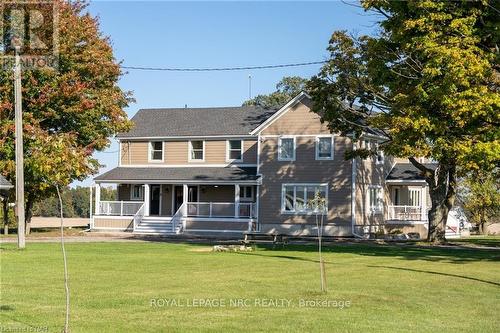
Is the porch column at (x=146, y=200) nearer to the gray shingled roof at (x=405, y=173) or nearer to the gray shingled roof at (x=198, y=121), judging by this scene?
the gray shingled roof at (x=198, y=121)

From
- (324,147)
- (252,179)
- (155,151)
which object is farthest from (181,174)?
(324,147)

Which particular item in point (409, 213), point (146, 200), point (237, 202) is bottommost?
point (409, 213)

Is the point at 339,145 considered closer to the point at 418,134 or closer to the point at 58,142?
the point at 418,134

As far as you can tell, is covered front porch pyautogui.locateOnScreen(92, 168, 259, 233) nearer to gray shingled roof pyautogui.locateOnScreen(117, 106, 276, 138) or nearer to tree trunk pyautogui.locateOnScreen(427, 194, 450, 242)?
gray shingled roof pyautogui.locateOnScreen(117, 106, 276, 138)

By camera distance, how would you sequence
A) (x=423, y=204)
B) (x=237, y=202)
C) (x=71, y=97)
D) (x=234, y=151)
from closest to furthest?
1. (x=71, y=97)
2. (x=237, y=202)
3. (x=234, y=151)
4. (x=423, y=204)

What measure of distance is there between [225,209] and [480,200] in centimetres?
2404

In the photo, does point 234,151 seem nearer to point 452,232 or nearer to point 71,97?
point 71,97

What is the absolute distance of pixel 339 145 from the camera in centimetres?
4469

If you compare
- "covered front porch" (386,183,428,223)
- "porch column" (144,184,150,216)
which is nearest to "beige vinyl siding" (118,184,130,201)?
"porch column" (144,184,150,216)

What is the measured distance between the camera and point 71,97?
4141 centimetres

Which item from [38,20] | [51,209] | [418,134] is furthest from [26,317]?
[51,209]

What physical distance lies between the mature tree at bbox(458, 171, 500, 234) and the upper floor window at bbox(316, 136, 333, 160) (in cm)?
1657

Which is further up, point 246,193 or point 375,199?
point 246,193

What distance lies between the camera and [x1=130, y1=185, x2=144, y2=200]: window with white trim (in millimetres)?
51156
